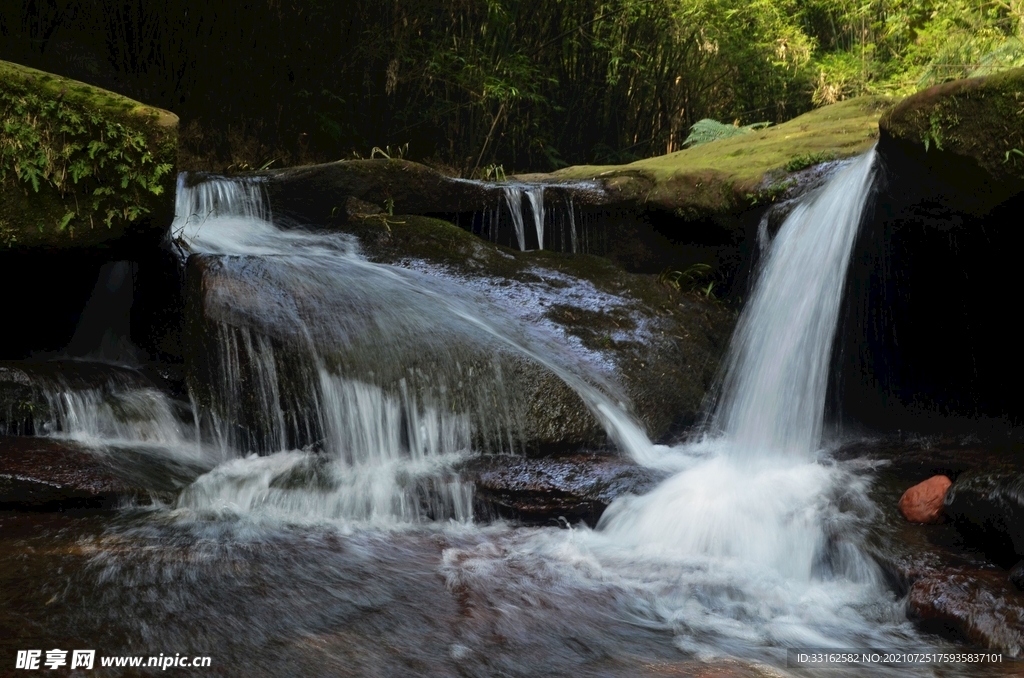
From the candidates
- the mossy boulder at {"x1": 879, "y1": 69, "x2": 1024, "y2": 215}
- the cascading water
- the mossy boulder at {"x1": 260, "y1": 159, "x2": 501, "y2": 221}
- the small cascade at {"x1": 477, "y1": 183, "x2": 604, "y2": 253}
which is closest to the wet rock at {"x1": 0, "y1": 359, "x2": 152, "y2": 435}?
the mossy boulder at {"x1": 260, "y1": 159, "x2": 501, "y2": 221}

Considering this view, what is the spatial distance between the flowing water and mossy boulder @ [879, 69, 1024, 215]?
1.88 ft

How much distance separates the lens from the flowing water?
2.53 meters

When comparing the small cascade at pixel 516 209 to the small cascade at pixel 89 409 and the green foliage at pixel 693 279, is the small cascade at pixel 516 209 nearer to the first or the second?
the green foliage at pixel 693 279

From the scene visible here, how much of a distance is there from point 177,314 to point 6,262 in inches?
52.4

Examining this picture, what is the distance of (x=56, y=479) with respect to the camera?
361 cm

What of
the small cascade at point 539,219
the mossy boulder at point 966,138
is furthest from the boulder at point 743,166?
the mossy boulder at point 966,138

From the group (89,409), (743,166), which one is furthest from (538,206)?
(89,409)

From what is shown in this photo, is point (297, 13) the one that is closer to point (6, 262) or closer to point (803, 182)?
point (6, 262)

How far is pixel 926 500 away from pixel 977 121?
71.7 inches

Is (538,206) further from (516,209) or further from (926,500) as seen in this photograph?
(926,500)

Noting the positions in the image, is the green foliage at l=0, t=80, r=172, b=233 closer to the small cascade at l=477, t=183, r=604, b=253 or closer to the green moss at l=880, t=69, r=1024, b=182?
the small cascade at l=477, t=183, r=604, b=253

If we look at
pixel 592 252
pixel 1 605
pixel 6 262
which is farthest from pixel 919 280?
pixel 6 262

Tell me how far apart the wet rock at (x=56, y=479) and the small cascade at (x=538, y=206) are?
408 centimetres

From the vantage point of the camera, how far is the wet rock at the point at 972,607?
2.62 metres
